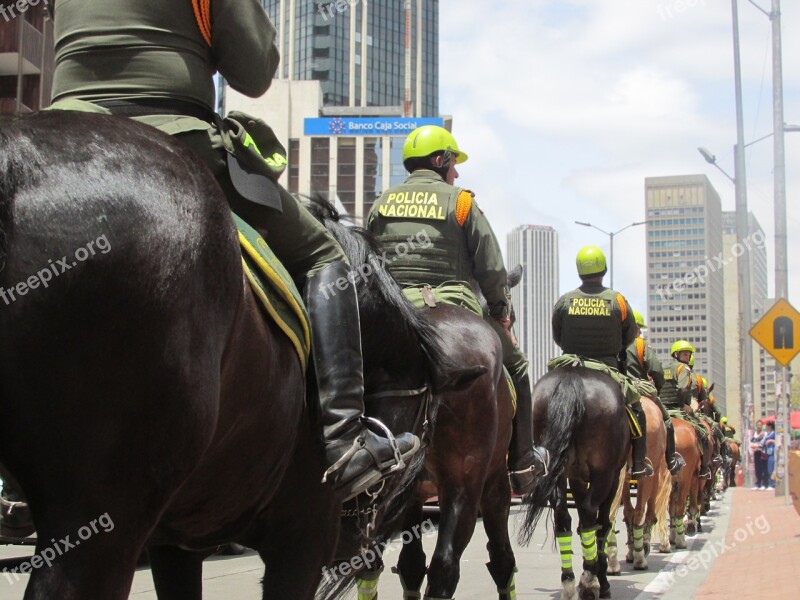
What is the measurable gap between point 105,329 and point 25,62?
33338mm

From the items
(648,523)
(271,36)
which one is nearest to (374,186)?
(648,523)

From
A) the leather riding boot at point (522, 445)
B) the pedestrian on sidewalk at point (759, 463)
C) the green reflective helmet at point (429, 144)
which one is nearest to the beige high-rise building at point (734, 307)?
the pedestrian on sidewalk at point (759, 463)

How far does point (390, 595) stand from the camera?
943 centimetres

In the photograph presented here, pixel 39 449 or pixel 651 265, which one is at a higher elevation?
pixel 651 265

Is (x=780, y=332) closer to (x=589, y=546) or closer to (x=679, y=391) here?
(x=679, y=391)

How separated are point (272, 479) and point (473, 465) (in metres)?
2.86

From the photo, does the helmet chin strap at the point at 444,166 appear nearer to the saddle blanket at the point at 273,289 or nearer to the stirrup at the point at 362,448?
the stirrup at the point at 362,448

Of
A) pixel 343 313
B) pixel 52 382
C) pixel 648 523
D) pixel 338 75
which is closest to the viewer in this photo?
pixel 52 382

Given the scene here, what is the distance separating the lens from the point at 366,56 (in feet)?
495

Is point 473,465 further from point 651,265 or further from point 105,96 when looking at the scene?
point 651,265

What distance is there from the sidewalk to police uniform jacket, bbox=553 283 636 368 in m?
2.40

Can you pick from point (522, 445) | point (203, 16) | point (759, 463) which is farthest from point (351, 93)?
point (203, 16)
